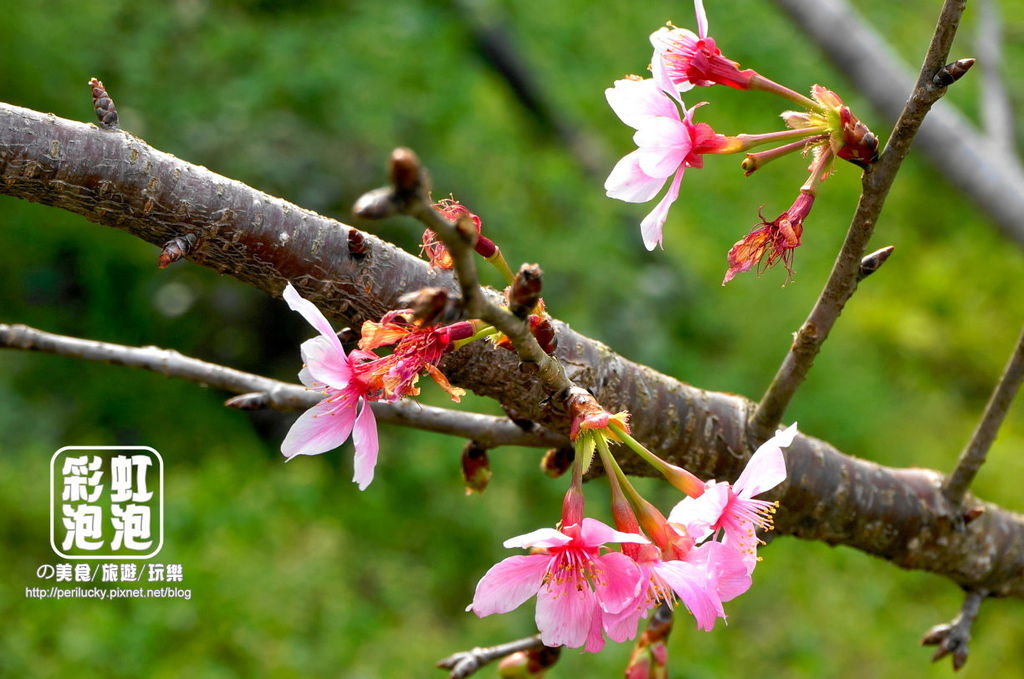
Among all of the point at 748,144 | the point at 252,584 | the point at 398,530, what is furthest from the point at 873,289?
the point at 748,144

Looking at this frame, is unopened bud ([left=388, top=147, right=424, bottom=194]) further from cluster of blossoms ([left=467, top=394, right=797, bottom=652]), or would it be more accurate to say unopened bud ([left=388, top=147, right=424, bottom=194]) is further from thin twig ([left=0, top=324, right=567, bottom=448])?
thin twig ([left=0, top=324, right=567, bottom=448])

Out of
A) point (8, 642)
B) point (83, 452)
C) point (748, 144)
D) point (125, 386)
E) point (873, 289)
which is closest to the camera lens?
point (748, 144)

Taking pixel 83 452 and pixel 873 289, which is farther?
pixel 873 289

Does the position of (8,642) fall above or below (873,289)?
below

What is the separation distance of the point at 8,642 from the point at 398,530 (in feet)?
3.39

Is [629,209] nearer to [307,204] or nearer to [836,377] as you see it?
[836,377]

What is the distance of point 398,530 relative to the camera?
8.89 ft

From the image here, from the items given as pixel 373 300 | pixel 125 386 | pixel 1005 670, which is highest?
pixel 125 386

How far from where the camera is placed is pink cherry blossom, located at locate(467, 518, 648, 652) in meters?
0.62

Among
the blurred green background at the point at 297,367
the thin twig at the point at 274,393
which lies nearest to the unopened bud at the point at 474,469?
the thin twig at the point at 274,393

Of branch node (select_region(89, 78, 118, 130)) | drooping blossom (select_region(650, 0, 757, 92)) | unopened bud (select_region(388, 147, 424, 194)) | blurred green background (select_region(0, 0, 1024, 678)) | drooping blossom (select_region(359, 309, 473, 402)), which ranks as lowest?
unopened bud (select_region(388, 147, 424, 194))

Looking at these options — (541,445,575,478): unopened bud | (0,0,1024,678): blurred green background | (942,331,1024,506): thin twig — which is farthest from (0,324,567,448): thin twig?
(0,0,1024,678): blurred green background

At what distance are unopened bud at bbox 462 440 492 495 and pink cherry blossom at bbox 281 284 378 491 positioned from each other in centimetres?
27

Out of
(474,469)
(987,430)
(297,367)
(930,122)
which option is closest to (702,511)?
(474,469)
